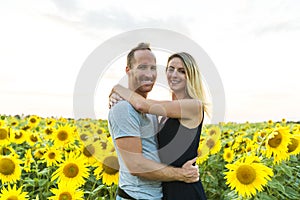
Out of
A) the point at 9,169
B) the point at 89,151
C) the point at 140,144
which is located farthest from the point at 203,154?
the point at 140,144

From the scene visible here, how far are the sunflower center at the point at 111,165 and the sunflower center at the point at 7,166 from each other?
1.16 metres

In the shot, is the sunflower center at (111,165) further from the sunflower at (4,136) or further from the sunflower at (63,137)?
the sunflower at (4,136)

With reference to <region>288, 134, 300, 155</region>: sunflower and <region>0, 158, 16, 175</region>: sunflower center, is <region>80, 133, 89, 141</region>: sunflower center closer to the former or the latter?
<region>0, 158, 16, 175</region>: sunflower center

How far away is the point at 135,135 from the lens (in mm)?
2660

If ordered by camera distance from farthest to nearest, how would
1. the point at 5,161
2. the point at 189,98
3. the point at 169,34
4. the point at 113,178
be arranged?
the point at 5,161 < the point at 113,178 < the point at 169,34 < the point at 189,98

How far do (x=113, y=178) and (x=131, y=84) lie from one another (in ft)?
4.20

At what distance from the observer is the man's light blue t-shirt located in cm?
269

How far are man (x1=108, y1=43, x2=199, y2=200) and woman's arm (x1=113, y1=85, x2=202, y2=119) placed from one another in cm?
6

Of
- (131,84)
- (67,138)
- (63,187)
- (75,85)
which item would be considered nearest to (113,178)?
(63,187)

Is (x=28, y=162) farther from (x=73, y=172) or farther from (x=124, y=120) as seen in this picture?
(x=124, y=120)

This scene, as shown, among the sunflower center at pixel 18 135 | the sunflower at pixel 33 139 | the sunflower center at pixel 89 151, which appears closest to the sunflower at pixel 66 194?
the sunflower center at pixel 89 151

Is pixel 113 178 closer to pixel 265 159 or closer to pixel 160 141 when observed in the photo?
pixel 160 141

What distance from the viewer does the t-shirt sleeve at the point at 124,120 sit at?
8.77 feet

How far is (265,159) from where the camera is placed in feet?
12.9
